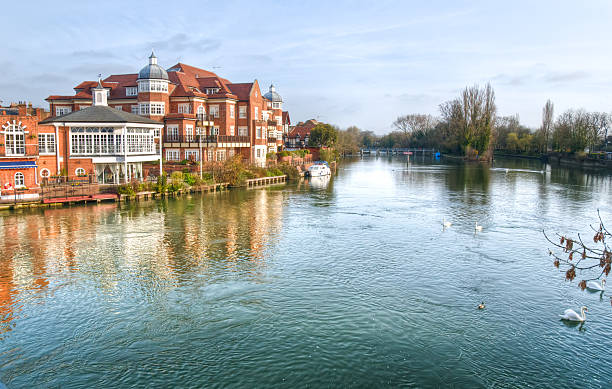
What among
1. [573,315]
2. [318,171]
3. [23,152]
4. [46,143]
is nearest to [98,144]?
[46,143]

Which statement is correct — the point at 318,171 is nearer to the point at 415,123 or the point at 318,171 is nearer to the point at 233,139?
the point at 233,139

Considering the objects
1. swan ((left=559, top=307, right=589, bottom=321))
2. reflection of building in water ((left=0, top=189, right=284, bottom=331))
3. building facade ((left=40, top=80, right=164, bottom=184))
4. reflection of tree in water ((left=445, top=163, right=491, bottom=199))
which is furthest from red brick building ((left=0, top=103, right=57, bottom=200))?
reflection of tree in water ((left=445, top=163, right=491, bottom=199))

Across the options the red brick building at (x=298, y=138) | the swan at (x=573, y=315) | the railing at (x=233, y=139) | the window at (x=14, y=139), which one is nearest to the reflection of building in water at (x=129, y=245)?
the window at (x=14, y=139)

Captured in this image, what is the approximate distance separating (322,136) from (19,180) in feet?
191

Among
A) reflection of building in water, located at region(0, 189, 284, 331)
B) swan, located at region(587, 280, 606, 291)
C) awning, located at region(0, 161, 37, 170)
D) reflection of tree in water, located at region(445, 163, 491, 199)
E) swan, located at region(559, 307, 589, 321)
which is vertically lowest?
swan, located at region(559, 307, 589, 321)

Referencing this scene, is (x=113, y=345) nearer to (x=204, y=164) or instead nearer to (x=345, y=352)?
(x=345, y=352)

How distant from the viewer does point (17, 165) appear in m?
35.4

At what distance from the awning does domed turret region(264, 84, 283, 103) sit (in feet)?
157

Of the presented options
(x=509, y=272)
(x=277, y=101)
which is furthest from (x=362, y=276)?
(x=277, y=101)

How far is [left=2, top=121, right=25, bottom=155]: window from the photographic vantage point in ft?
117

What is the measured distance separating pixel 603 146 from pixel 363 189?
71.6 meters

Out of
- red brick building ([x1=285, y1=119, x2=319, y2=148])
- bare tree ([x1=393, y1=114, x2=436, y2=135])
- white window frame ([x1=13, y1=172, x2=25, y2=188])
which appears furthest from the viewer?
bare tree ([x1=393, y1=114, x2=436, y2=135])

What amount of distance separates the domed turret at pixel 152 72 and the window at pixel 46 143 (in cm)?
1528

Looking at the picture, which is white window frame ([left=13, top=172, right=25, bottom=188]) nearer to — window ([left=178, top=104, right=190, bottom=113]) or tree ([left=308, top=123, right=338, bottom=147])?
window ([left=178, top=104, right=190, bottom=113])
